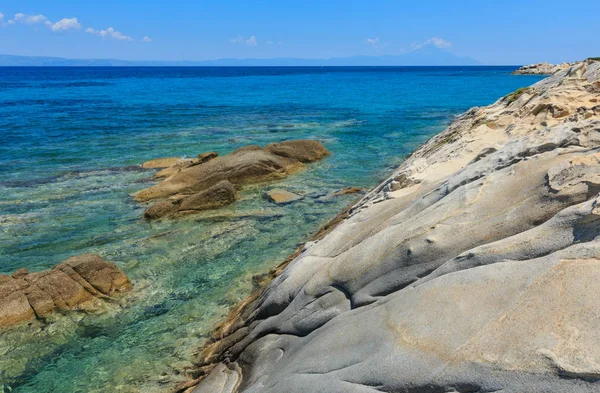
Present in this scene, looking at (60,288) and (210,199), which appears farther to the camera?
(210,199)

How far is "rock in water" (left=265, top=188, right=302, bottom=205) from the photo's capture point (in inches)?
754

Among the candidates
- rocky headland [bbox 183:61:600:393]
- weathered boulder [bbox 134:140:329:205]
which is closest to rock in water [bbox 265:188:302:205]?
weathered boulder [bbox 134:140:329:205]

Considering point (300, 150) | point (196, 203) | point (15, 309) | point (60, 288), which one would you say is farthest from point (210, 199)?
point (300, 150)

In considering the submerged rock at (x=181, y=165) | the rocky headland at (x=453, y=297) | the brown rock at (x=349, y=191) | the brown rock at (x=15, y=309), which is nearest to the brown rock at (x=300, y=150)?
the submerged rock at (x=181, y=165)

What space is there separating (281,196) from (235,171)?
141 inches

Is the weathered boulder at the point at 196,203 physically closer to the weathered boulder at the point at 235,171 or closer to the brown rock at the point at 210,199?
the brown rock at the point at 210,199

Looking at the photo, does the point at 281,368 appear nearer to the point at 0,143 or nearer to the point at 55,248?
the point at 55,248

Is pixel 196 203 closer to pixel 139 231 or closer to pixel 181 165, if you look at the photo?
pixel 139 231

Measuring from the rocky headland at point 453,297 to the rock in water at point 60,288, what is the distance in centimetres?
394

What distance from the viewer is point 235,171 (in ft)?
72.5

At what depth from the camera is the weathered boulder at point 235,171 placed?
67.8 ft

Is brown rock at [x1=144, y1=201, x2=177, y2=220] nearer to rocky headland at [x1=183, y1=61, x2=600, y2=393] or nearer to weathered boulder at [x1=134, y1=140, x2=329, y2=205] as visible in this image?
weathered boulder at [x1=134, y1=140, x2=329, y2=205]

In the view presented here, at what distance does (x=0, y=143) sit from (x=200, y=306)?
29139mm

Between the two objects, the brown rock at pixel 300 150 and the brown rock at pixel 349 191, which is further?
the brown rock at pixel 300 150
